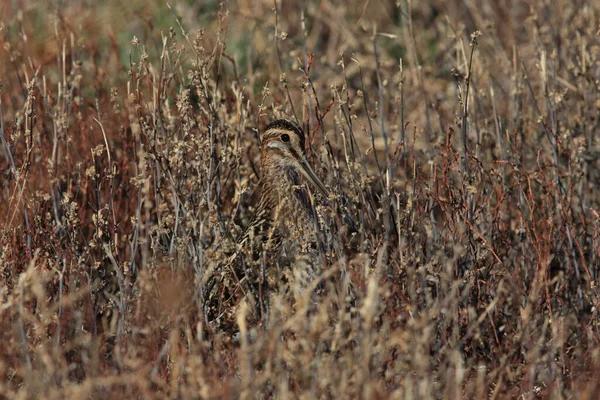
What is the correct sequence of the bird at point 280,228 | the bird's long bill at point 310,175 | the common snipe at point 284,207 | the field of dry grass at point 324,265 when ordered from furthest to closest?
the bird's long bill at point 310,175 < the common snipe at point 284,207 < the bird at point 280,228 < the field of dry grass at point 324,265

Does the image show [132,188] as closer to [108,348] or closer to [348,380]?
[108,348]

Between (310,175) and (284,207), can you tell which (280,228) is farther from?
(310,175)

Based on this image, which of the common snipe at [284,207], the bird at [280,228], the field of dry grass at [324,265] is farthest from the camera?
the common snipe at [284,207]

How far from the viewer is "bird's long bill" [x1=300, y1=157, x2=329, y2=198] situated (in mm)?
4742

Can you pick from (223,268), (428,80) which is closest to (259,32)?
(428,80)

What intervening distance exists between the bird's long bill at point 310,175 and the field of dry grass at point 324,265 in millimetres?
85

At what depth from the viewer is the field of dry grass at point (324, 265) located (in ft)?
11.1

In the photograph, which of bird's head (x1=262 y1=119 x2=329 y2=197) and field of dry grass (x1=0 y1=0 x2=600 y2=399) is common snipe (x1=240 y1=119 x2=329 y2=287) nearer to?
bird's head (x1=262 y1=119 x2=329 y2=197)

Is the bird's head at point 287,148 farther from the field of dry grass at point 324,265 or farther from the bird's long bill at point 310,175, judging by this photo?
the field of dry grass at point 324,265

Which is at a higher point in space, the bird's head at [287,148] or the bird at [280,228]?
the bird's head at [287,148]

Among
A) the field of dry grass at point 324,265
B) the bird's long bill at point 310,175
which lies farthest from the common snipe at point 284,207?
the field of dry grass at point 324,265

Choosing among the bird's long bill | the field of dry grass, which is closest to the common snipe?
the bird's long bill

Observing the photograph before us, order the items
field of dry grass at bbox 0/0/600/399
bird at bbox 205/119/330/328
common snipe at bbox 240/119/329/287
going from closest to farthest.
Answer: field of dry grass at bbox 0/0/600/399, bird at bbox 205/119/330/328, common snipe at bbox 240/119/329/287

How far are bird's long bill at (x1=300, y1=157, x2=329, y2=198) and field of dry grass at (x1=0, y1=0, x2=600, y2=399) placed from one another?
0.09 metres
